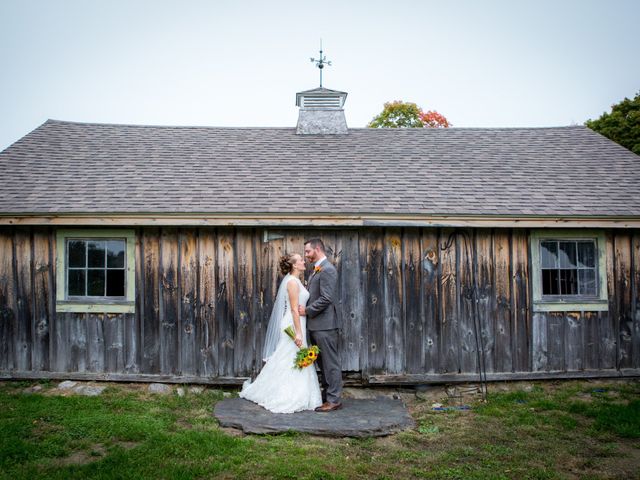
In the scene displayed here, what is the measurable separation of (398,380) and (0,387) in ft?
19.6

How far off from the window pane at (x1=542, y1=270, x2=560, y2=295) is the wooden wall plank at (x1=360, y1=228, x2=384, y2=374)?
261cm

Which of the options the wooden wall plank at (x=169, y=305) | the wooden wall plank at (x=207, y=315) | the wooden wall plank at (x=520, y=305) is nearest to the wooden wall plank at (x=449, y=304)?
the wooden wall plank at (x=520, y=305)

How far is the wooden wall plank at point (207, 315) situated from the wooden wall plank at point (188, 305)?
0.08 meters

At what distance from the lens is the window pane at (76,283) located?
301 inches

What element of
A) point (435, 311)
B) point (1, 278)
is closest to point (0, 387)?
point (1, 278)

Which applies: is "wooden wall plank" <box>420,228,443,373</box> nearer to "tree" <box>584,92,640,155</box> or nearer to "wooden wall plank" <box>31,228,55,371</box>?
"wooden wall plank" <box>31,228,55,371</box>

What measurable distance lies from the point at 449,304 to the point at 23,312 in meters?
6.53

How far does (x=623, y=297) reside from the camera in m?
7.89

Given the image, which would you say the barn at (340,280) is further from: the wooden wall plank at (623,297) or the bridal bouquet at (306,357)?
the bridal bouquet at (306,357)

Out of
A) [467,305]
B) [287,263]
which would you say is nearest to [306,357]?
[287,263]

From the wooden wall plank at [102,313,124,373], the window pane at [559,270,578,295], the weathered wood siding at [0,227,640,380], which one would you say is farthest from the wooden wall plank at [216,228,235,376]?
the window pane at [559,270,578,295]

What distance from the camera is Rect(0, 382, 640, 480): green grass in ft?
15.0

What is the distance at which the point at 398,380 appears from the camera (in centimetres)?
750

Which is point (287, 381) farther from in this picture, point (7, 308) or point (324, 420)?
point (7, 308)
